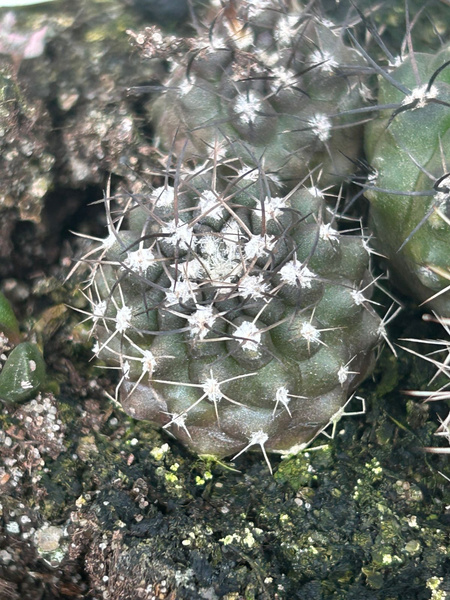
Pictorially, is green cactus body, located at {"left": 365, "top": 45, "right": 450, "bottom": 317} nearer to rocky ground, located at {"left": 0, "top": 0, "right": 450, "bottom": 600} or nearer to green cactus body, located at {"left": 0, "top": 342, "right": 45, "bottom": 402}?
rocky ground, located at {"left": 0, "top": 0, "right": 450, "bottom": 600}

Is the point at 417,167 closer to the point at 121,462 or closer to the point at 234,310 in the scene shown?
the point at 234,310

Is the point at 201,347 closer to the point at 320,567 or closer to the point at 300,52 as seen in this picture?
the point at 320,567

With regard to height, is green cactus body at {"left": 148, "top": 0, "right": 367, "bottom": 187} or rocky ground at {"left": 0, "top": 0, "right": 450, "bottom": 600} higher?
green cactus body at {"left": 148, "top": 0, "right": 367, "bottom": 187}

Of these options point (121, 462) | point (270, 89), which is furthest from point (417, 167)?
point (121, 462)

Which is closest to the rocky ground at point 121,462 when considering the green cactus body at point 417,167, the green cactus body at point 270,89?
the green cactus body at point 270,89

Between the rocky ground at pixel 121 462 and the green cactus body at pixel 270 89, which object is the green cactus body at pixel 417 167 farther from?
the rocky ground at pixel 121 462

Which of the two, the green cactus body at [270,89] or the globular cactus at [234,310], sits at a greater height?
the green cactus body at [270,89]

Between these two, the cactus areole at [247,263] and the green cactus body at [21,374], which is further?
the green cactus body at [21,374]

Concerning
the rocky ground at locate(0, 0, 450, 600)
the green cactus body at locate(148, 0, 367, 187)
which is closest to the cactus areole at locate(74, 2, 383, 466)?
the green cactus body at locate(148, 0, 367, 187)
